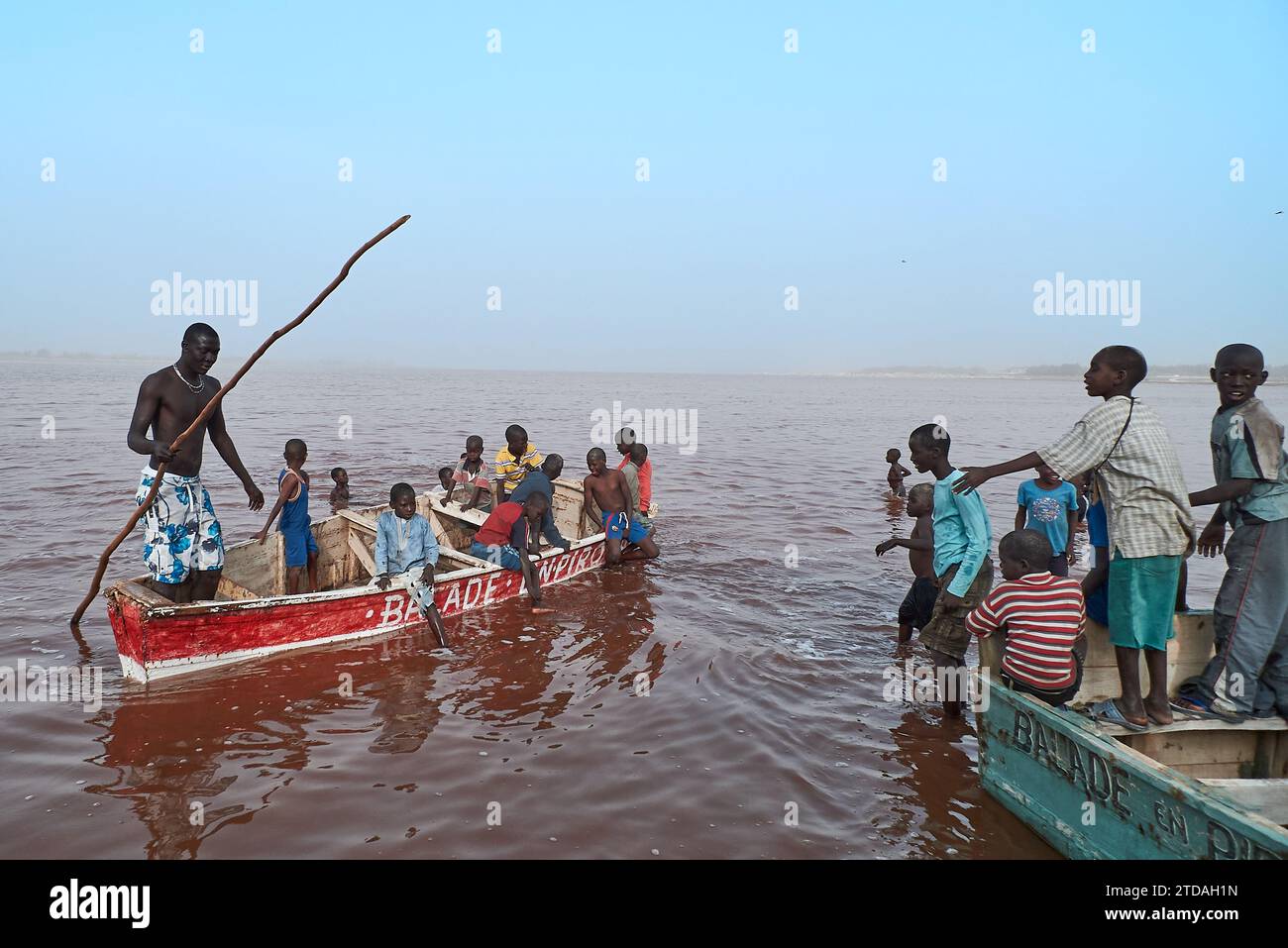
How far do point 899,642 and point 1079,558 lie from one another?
5.61 m

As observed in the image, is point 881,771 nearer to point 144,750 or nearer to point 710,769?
point 710,769

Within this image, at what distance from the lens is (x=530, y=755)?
4.55 meters

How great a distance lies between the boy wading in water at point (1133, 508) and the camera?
360cm

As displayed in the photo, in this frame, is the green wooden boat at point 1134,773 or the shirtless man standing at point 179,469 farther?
the shirtless man standing at point 179,469

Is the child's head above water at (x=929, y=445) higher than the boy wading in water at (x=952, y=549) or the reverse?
higher

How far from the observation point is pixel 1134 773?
117 inches

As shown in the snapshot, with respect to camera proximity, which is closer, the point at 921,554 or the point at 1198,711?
the point at 1198,711

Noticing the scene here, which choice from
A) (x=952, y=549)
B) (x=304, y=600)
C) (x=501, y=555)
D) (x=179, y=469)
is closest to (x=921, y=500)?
(x=952, y=549)

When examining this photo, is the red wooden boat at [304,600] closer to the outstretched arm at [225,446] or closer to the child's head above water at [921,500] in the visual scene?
the outstretched arm at [225,446]

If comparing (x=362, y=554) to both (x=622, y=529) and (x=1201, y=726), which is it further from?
(x=1201, y=726)

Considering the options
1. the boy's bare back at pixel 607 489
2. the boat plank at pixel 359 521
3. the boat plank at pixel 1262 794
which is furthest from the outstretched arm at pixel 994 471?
the boat plank at pixel 359 521

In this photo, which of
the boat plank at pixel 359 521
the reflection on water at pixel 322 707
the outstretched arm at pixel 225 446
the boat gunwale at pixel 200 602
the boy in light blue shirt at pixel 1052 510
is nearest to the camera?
the reflection on water at pixel 322 707

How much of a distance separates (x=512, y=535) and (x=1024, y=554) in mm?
5255
